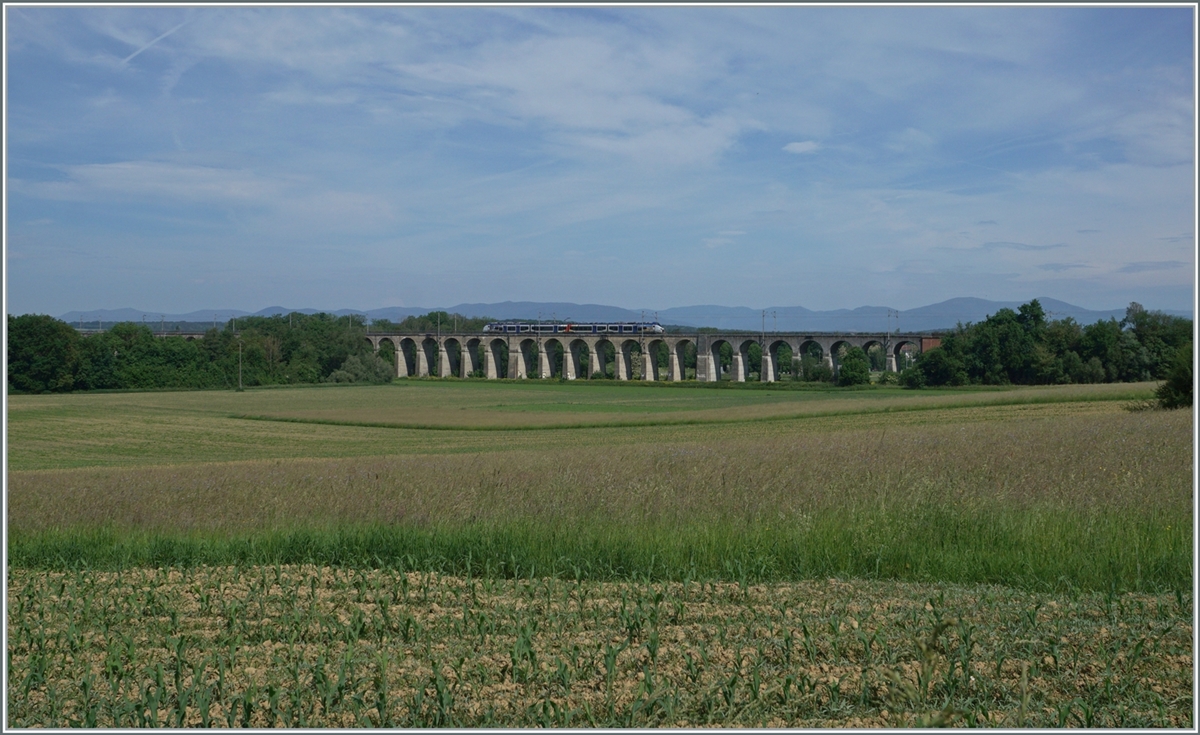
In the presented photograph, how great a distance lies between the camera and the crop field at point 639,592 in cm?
414

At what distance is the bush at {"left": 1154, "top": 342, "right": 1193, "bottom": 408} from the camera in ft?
78.1

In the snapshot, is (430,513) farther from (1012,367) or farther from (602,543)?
(1012,367)

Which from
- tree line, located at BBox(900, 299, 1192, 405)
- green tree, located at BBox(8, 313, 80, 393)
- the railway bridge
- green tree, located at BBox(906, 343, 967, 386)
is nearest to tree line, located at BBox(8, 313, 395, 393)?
green tree, located at BBox(8, 313, 80, 393)

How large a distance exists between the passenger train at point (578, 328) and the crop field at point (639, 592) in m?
109

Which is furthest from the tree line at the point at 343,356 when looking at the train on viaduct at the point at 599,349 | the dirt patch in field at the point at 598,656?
the dirt patch in field at the point at 598,656

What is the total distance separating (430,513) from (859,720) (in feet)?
20.3

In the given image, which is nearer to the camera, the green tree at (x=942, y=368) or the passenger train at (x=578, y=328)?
the green tree at (x=942, y=368)

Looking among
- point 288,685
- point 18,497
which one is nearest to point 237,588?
point 288,685

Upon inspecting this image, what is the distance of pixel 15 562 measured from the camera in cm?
799

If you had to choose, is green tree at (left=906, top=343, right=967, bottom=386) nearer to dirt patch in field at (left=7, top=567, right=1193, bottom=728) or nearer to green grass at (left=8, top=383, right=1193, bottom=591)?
green grass at (left=8, top=383, right=1193, bottom=591)

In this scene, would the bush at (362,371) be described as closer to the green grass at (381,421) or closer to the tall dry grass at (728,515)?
the green grass at (381,421)

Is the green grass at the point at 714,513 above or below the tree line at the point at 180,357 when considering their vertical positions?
below

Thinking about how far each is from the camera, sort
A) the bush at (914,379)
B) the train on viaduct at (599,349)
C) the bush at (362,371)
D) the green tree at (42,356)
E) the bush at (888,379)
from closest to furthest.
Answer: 1. the green tree at (42,356)
2. the bush at (914,379)
3. the bush at (888,379)
4. the bush at (362,371)
5. the train on viaduct at (599,349)

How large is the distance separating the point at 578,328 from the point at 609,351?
18.0 feet
